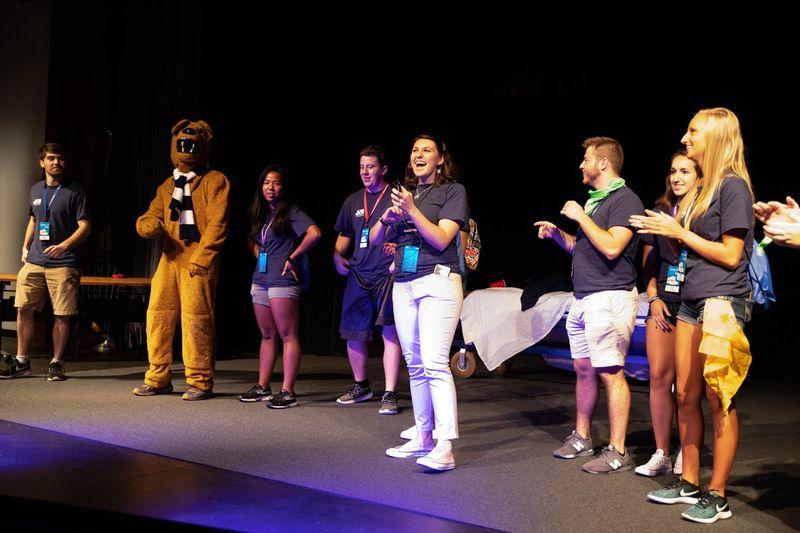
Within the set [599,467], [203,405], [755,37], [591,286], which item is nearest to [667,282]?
[591,286]

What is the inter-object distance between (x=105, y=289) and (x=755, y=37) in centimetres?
691

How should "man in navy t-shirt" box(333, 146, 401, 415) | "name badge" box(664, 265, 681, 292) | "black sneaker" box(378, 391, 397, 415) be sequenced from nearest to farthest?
"name badge" box(664, 265, 681, 292) < "black sneaker" box(378, 391, 397, 415) < "man in navy t-shirt" box(333, 146, 401, 415)

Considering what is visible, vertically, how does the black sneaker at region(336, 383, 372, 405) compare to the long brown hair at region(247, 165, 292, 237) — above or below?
below

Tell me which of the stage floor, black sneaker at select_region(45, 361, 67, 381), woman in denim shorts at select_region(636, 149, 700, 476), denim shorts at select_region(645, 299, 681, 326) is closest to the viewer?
the stage floor

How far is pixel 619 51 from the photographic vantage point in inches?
309

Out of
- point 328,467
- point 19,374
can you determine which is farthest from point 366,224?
point 19,374

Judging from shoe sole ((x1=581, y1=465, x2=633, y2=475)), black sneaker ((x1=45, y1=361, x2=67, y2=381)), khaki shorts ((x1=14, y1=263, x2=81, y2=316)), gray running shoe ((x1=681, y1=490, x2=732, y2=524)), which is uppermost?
khaki shorts ((x1=14, y1=263, x2=81, y2=316))

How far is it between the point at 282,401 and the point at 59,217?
2.32 m

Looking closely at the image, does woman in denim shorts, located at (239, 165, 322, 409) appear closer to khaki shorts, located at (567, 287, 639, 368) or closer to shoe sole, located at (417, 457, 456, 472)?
shoe sole, located at (417, 457, 456, 472)

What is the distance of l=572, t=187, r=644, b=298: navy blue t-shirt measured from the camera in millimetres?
3592

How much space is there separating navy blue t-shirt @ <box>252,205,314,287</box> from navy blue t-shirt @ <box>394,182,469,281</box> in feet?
5.07

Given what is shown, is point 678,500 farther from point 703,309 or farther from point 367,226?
point 367,226

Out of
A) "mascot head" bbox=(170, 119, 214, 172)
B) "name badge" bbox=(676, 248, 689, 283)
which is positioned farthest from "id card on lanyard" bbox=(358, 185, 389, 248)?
"name badge" bbox=(676, 248, 689, 283)

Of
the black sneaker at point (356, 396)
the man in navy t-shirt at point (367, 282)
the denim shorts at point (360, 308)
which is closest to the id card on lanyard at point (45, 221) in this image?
the man in navy t-shirt at point (367, 282)
